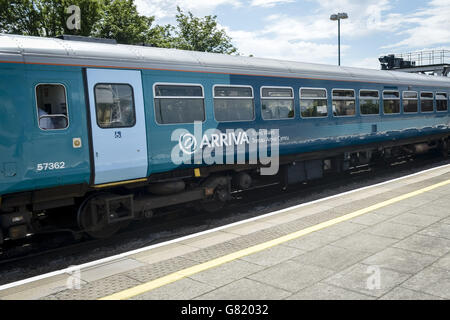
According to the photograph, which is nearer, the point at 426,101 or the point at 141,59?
the point at 141,59

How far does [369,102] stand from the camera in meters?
13.2

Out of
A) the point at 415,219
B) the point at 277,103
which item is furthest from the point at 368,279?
the point at 277,103

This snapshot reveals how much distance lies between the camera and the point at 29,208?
6633mm

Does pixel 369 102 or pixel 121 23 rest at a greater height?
pixel 121 23

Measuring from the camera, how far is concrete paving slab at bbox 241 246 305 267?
541cm

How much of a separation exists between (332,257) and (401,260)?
0.86 meters

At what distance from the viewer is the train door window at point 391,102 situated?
1386cm

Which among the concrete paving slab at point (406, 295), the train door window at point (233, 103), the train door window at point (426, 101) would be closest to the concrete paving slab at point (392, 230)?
the concrete paving slab at point (406, 295)

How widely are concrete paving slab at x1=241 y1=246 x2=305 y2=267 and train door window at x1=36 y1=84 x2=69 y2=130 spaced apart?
11.7 feet

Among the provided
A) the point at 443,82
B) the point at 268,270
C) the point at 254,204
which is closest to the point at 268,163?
the point at 254,204

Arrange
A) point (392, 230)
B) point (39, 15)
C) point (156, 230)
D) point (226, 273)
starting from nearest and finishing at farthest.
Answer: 1. point (226, 273)
2. point (392, 230)
3. point (156, 230)
4. point (39, 15)

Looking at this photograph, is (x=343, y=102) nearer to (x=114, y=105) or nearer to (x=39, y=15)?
(x=114, y=105)

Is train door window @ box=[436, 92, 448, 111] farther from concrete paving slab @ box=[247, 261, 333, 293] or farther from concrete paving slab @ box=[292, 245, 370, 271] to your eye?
concrete paving slab @ box=[247, 261, 333, 293]

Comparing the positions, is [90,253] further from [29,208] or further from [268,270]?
[268,270]
